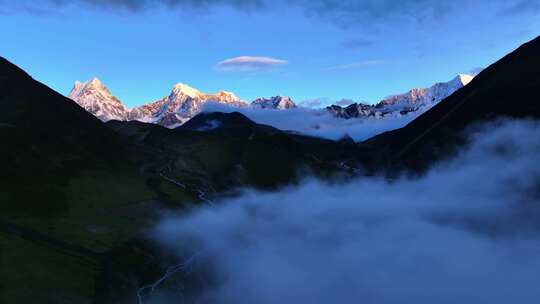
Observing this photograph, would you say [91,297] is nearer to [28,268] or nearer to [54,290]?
[54,290]

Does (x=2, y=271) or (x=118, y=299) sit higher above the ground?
(x=2, y=271)

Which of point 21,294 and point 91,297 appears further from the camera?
point 91,297

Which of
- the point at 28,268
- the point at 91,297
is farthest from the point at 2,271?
the point at 91,297

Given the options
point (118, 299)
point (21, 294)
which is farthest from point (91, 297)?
point (21, 294)

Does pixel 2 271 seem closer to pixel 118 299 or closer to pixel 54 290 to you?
pixel 54 290

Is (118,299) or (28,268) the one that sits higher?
(28,268)

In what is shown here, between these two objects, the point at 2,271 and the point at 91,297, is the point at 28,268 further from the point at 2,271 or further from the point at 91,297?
the point at 91,297

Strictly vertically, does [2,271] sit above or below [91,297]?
above
